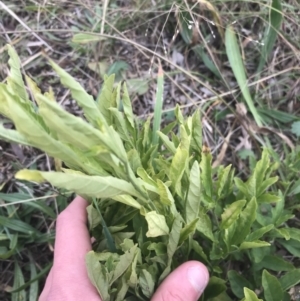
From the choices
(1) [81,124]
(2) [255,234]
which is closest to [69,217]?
(2) [255,234]

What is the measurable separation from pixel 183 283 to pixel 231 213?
0.16 meters

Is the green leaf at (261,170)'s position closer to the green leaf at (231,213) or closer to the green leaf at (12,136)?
the green leaf at (231,213)

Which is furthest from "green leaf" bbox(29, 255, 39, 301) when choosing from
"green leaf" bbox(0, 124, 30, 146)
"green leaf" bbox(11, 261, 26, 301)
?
"green leaf" bbox(0, 124, 30, 146)

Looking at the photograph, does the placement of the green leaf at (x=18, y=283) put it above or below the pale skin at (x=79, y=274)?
below

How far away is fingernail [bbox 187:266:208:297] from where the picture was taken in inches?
33.8

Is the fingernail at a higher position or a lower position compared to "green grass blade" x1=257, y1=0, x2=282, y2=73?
lower

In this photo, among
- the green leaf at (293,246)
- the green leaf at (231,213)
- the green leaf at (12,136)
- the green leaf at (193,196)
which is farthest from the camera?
the green leaf at (293,246)

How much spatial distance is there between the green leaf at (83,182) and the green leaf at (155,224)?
0.08m

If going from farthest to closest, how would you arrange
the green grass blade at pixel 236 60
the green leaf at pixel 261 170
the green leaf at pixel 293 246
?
the green grass blade at pixel 236 60 < the green leaf at pixel 293 246 < the green leaf at pixel 261 170

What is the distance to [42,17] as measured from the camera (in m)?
1.64

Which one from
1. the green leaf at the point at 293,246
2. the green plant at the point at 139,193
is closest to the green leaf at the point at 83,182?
the green plant at the point at 139,193

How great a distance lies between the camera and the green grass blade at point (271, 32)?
1.39 m

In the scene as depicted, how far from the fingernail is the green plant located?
43 millimetres

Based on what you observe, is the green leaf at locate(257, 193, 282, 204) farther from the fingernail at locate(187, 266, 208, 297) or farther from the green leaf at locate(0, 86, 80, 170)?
the green leaf at locate(0, 86, 80, 170)
